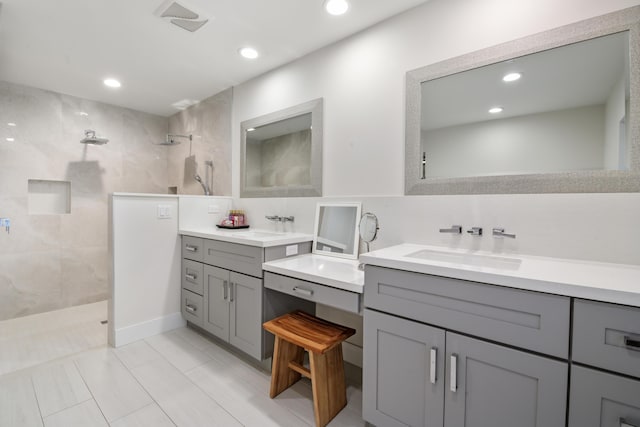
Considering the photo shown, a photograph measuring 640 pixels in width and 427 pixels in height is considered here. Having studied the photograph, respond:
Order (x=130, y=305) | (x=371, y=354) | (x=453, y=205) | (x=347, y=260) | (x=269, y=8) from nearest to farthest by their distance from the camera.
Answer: (x=371, y=354) < (x=453, y=205) < (x=269, y=8) < (x=347, y=260) < (x=130, y=305)

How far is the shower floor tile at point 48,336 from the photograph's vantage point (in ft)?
6.82

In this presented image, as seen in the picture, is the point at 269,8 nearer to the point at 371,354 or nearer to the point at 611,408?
the point at 371,354

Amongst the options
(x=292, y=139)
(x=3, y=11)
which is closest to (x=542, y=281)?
(x=292, y=139)

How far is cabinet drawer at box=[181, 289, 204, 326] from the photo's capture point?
2.36 meters

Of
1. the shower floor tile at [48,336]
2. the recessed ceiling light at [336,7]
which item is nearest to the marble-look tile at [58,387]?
the shower floor tile at [48,336]

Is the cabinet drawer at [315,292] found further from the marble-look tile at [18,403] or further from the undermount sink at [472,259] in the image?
the marble-look tile at [18,403]

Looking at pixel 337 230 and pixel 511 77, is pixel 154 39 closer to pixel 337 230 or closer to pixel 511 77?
pixel 337 230

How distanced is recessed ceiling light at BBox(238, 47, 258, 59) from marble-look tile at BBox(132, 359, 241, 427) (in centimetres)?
243

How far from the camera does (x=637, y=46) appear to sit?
3.93 feet

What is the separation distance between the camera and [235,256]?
204cm

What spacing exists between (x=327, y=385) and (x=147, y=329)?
173 centimetres

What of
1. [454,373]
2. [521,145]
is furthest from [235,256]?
[521,145]

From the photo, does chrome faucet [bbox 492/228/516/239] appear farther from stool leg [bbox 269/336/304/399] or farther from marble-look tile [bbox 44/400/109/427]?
marble-look tile [bbox 44/400/109/427]

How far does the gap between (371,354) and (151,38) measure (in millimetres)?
2596
